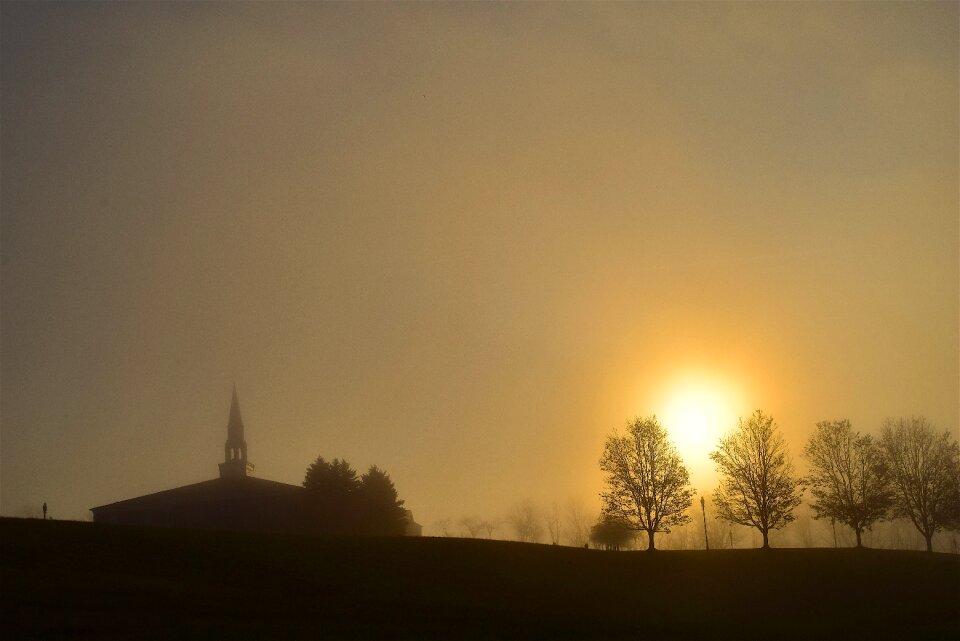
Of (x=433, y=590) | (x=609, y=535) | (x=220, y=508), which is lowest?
(x=433, y=590)

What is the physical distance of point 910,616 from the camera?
51.3 metres

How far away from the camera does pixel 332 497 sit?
302 ft

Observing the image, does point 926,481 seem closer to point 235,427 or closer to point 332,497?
point 332,497

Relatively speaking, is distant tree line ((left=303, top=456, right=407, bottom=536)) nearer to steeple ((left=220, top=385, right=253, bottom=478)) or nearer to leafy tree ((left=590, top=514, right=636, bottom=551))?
leafy tree ((left=590, top=514, right=636, bottom=551))

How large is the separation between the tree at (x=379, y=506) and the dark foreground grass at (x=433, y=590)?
30696 mm

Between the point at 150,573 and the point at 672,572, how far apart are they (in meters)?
35.3

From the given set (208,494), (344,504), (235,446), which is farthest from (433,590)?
(235,446)

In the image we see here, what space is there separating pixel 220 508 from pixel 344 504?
1372 centimetres

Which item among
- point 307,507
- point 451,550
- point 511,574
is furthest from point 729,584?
point 307,507

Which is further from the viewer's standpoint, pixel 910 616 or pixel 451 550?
pixel 451 550

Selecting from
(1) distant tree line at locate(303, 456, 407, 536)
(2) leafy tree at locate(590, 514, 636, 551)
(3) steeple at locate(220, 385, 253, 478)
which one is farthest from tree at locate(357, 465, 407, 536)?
(3) steeple at locate(220, 385, 253, 478)

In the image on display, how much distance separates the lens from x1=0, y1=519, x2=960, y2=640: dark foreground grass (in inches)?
1449

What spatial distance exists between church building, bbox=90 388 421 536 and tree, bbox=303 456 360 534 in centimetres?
139

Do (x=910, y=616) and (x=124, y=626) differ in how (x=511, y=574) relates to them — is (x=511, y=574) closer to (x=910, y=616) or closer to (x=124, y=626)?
(x=910, y=616)
